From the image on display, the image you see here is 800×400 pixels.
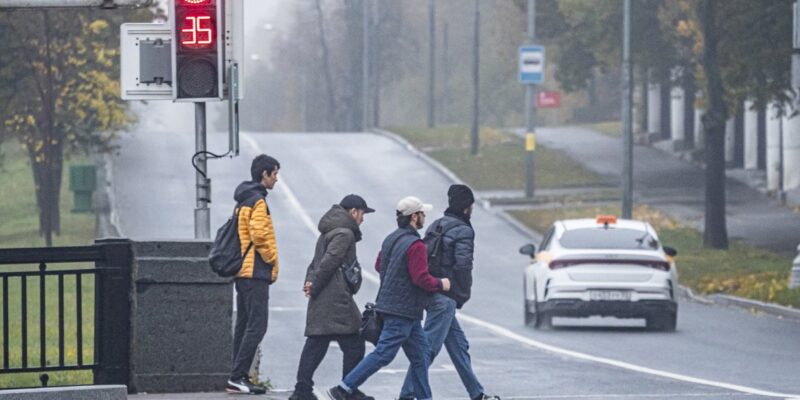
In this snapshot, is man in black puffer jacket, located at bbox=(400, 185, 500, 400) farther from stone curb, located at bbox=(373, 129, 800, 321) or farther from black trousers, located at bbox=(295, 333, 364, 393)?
stone curb, located at bbox=(373, 129, 800, 321)

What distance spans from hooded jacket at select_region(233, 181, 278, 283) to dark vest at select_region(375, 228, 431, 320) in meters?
0.82

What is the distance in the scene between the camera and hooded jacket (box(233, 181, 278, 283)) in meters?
13.9

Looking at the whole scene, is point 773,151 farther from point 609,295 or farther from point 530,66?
point 609,295

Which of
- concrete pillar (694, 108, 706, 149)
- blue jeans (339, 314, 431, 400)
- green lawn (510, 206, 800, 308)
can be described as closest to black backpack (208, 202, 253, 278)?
blue jeans (339, 314, 431, 400)

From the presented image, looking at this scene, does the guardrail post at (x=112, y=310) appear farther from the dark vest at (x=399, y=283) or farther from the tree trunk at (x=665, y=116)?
the tree trunk at (x=665, y=116)

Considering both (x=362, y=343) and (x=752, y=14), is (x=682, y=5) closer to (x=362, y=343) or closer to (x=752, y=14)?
(x=752, y=14)

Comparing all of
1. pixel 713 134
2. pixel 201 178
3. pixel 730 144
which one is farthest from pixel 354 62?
pixel 201 178

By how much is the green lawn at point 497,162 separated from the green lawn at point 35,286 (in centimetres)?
1141

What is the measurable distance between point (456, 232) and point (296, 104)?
110m

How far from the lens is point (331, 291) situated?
13742 mm

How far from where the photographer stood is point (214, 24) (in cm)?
1397

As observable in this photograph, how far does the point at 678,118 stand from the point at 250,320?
50084 millimetres

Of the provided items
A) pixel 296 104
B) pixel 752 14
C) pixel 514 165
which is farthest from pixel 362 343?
pixel 296 104

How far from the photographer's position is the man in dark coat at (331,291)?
13.7m
